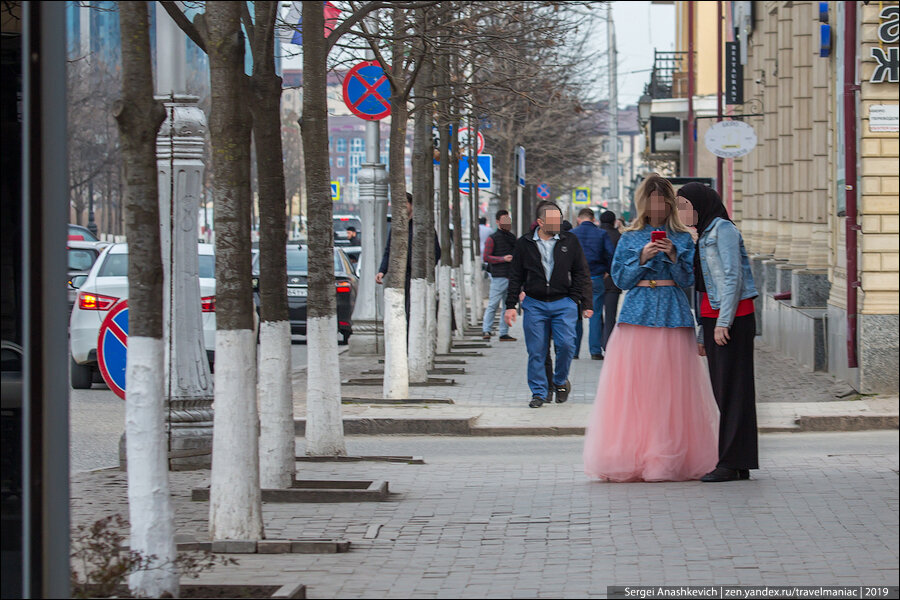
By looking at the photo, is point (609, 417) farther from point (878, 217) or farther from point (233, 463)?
point (878, 217)

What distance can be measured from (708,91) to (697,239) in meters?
36.0

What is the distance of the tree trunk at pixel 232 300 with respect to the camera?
6.12 m

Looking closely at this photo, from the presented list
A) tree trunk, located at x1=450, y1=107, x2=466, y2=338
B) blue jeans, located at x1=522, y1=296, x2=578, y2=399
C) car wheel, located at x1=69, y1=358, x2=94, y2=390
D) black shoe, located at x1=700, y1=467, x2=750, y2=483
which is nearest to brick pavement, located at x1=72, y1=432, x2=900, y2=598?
black shoe, located at x1=700, y1=467, x2=750, y2=483

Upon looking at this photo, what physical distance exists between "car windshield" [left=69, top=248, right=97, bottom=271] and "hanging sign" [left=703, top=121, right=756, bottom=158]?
38.0 feet

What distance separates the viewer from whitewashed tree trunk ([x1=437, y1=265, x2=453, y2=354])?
18.6 m

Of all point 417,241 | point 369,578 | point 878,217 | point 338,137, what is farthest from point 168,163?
point 338,137

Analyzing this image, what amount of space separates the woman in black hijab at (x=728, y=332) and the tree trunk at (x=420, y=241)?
6495 mm

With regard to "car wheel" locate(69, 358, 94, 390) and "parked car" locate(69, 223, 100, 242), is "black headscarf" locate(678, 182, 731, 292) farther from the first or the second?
"parked car" locate(69, 223, 100, 242)

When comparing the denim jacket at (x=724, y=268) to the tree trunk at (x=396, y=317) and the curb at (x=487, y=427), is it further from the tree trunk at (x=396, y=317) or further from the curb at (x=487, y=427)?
the tree trunk at (x=396, y=317)

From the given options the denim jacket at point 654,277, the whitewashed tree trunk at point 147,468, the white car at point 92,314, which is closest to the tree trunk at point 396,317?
the white car at point 92,314

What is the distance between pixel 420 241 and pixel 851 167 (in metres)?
4.72

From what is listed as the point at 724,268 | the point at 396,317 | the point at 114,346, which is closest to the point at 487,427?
the point at 396,317

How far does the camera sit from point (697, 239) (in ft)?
29.5

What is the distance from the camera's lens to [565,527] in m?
7.01
